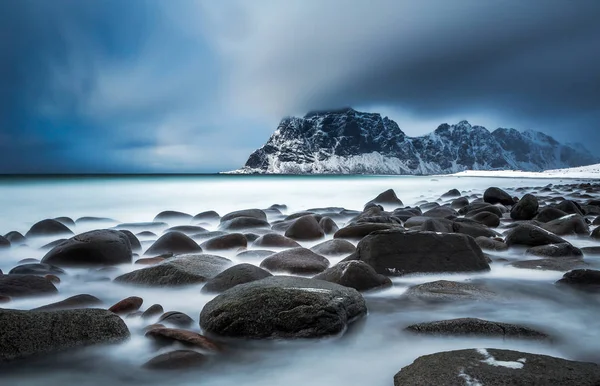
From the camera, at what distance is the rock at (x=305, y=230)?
627 cm

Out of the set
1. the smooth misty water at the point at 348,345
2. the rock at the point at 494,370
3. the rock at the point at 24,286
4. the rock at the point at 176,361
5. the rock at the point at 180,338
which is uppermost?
the rock at the point at 24,286

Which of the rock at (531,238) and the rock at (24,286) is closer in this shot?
the rock at (24,286)

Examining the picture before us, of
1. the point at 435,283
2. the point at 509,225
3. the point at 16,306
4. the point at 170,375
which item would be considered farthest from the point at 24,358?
the point at 509,225

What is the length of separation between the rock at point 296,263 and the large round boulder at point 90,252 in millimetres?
1777

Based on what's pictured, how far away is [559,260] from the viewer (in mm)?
A: 4383

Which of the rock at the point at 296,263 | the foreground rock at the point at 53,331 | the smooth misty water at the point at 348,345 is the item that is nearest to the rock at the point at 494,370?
the smooth misty water at the point at 348,345

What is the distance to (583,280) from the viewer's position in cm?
347

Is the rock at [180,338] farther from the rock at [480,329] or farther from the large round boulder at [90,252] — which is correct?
the large round boulder at [90,252]

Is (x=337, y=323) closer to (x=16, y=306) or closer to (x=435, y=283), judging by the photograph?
(x=435, y=283)

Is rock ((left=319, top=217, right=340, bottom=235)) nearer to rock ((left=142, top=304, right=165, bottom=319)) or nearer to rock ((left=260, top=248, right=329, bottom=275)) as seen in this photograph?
rock ((left=260, top=248, right=329, bottom=275))

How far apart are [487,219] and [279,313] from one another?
6268 millimetres

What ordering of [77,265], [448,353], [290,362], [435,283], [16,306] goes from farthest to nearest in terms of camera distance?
[77,265]
[435,283]
[16,306]
[290,362]
[448,353]

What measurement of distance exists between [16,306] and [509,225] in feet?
25.0

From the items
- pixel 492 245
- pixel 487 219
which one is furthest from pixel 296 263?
pixel 487 219
